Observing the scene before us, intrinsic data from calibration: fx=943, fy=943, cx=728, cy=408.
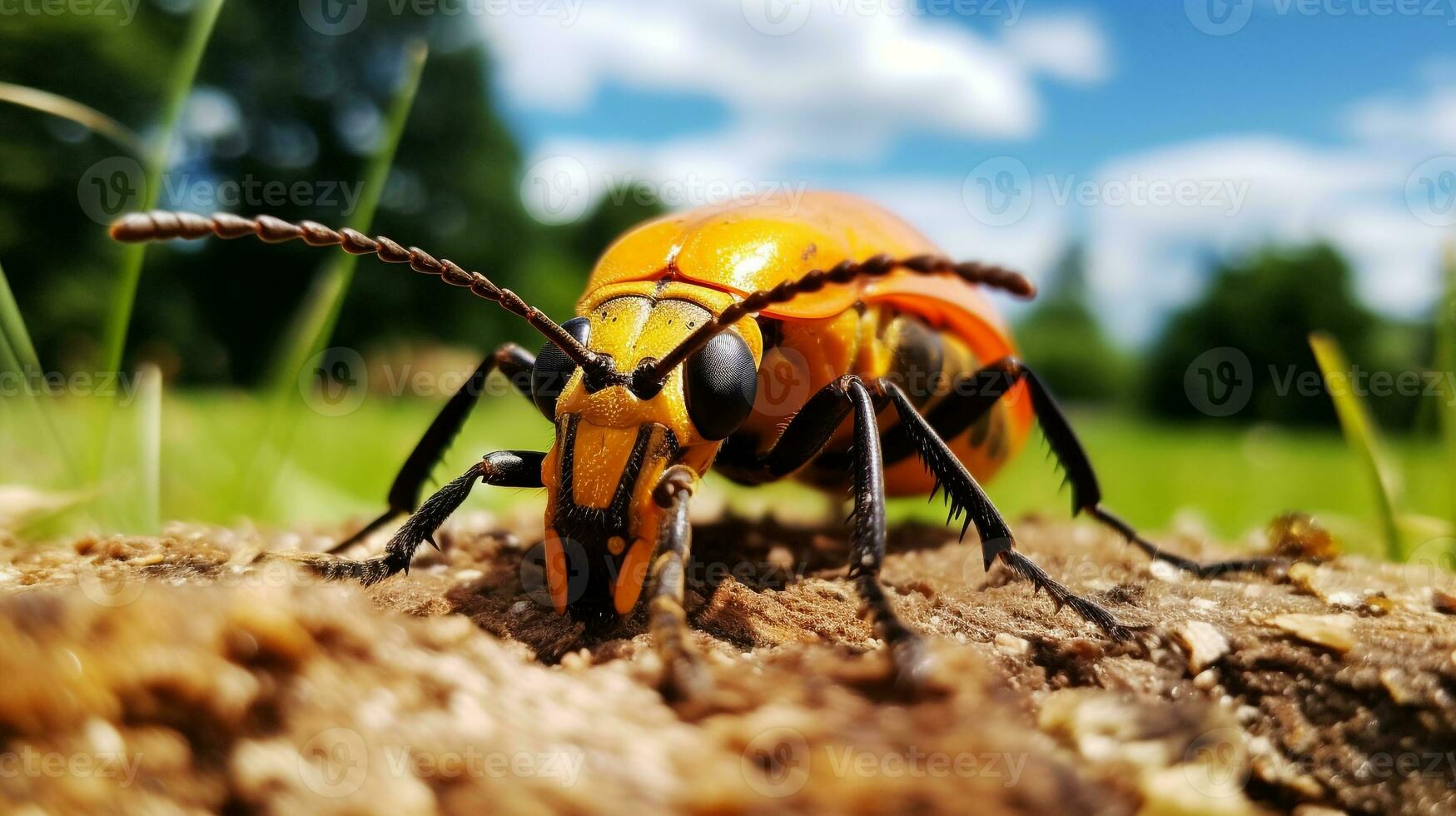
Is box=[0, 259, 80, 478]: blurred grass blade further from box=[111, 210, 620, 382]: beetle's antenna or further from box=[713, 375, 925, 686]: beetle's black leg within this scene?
box=[713, 375, 925, 686]: beetle's black leg

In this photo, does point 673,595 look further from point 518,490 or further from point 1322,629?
point 1322,629

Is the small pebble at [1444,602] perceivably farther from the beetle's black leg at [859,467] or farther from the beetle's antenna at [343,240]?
the beetle's antenna at [343,240]

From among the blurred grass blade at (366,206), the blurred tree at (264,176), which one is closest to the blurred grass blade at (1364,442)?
the blurred grass blade at (366,206)

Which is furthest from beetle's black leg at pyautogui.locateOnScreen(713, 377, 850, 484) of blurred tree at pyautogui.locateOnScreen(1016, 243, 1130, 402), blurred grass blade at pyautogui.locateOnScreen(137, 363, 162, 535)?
blurred tree at pyautogui.locateOnScreen(1016, 243, 1130, 402)

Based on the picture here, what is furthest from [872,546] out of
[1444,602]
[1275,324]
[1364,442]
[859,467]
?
[1275,324]

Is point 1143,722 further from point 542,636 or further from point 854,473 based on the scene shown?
point 542,636

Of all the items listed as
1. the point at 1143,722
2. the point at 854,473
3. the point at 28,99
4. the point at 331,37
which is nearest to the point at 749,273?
the point at 854,473
